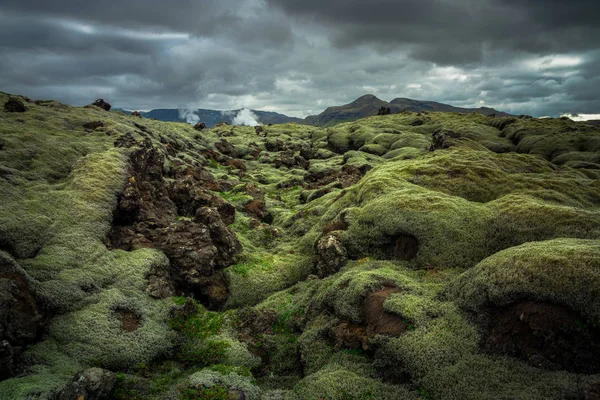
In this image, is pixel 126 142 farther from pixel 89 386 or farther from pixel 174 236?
pixel 89 386

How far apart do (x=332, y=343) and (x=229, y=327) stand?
284 inches

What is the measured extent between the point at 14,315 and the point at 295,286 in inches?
687

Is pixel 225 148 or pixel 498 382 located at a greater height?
pixel 225 148

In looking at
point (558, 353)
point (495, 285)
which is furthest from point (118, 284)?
point (558, 353)

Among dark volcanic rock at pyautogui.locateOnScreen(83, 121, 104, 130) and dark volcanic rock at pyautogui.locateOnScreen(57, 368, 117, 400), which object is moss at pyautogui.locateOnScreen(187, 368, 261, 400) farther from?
dark volcanic rock at pyautogui.locateOnScreen(83, 121, 104, 130)

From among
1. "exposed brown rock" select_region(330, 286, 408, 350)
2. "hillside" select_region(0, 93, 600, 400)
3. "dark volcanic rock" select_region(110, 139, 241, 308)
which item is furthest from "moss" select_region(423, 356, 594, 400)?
"dark volcanic rock" select_region(110, 139, 241, 308)

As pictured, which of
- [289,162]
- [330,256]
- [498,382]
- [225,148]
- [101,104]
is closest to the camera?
[498,382]

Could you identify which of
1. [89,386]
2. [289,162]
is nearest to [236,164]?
[289,162]

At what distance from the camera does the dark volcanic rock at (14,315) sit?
14.3 m

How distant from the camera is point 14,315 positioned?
1586 cm

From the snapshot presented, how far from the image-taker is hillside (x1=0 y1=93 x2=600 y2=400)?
45.9 feet

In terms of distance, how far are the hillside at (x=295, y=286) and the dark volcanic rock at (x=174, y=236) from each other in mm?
152

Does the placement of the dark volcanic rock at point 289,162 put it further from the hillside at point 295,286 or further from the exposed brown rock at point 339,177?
the hillside at point 295,286

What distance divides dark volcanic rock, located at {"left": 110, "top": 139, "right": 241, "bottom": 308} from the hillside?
0.15 meters
